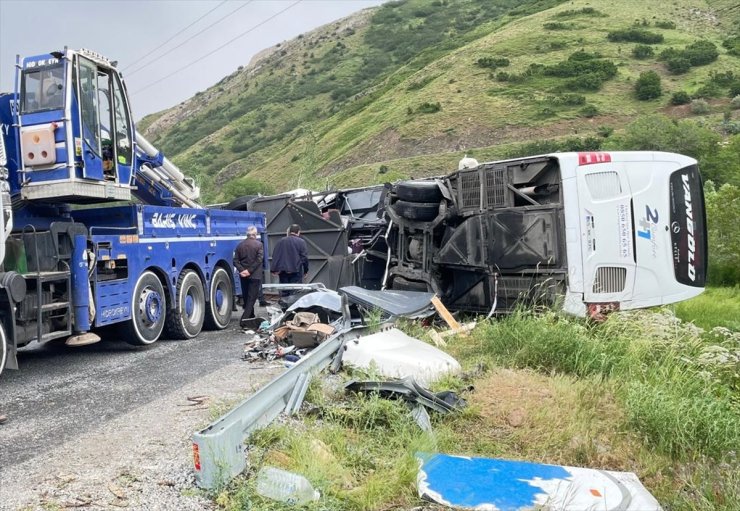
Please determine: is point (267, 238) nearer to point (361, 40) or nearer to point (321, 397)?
point (321, 397)

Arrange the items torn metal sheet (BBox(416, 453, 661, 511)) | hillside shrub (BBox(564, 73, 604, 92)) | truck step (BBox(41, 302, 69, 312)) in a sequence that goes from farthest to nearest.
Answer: hillside shrub (BBox(564, 73, 604, 92)) → truck step (BBox(41, 302, 69, 312)) → torn metal sheet (BBox(416, 453, 661, 511))

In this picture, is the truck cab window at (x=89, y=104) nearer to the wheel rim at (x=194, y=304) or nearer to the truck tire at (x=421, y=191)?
the wheel rim at (x=194, y=304)

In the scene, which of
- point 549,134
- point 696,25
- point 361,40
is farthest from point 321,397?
point 361,40

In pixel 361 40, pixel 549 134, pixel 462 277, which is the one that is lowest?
pixel 462 277

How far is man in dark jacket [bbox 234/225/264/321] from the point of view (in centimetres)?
1067

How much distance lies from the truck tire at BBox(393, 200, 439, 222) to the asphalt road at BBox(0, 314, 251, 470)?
3.00 metres

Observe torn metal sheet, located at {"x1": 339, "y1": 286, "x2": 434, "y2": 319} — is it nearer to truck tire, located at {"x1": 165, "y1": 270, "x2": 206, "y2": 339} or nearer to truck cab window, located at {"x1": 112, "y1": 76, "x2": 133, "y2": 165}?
truck tire, located at {"x1": 165, "y1": 270, "x2": 206, "y2": 339}

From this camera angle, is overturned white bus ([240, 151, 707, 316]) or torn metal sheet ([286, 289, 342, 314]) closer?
overturned white bus ([240, 151, 707, 316])

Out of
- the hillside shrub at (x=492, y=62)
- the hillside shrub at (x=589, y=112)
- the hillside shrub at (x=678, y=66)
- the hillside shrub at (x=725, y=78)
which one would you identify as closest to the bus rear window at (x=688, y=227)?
the hillside shrub at (x=589, y=112)

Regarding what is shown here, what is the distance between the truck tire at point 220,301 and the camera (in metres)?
10.4

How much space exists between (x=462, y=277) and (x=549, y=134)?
120 feet

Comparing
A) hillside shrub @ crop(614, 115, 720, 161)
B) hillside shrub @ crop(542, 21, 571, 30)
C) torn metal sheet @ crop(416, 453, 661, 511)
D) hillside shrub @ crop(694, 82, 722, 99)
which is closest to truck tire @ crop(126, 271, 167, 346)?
torn metal sheet @ crop(416, 453, 661, 511)

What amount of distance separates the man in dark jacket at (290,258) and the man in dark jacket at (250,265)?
311 millimetres

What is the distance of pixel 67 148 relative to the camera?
7.70m
